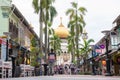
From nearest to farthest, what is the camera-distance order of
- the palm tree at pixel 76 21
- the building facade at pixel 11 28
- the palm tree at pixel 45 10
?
the building facade at pixel 11 28, the palm tree at pixel 45 10, the palm tree at pixel 76 21

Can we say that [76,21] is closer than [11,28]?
No

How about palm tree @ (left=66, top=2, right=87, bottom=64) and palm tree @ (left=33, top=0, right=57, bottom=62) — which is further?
palm tree @ (left=66, top=2, right=87, bottom=64)

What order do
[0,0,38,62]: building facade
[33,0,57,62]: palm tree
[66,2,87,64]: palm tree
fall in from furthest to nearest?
[66,2,87,64]: palm tree
[33,0,57,62]: palm tree
[0,0,38,62]: building facade

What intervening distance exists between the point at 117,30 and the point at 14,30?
13.7 metres

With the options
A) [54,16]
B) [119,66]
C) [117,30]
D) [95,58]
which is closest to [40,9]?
[54,16]

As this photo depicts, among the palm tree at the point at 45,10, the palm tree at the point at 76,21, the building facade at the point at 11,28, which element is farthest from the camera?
the palm tree at the point at 76,21

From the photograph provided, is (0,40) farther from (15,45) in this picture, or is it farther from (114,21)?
(114,21)

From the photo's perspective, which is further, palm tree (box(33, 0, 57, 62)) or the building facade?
palm tree (box(33, 0, 57, 62))

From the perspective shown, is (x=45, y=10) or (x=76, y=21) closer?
(x=45, y=10)

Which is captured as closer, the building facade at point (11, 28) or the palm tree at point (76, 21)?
the building facade at point (11, 28)

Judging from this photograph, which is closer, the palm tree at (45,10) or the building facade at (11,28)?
the building facade at (11,28)

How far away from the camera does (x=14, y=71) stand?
104ft

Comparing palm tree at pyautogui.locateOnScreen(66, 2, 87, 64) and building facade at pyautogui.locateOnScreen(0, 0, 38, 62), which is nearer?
building facade at pyautogui.locateOnScreen(0, 0, 38, 62)

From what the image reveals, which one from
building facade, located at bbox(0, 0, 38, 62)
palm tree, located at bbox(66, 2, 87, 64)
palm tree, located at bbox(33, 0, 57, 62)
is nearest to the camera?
building facade, located at bbox(0, 0, 38, 62)
